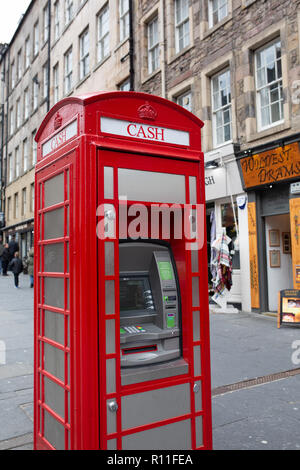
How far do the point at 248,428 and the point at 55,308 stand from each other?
2.19m

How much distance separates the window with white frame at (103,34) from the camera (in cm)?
1719

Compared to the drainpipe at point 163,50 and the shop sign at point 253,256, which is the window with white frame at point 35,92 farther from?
the shop sign at point 253,256

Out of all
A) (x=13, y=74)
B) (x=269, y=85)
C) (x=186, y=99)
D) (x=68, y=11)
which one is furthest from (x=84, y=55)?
(x=13, y=74)

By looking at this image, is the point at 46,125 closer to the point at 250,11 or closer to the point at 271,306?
the point at 271,306

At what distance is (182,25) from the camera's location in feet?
43.4

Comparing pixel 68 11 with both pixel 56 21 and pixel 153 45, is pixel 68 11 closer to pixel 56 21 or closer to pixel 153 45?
pixel 56 21

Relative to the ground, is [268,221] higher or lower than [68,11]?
lower

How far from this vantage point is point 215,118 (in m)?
12.1

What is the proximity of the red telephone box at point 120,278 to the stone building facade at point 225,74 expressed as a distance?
6960 mm

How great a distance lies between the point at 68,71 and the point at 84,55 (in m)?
2.43

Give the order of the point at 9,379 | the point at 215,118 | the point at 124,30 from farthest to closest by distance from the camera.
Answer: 1. the point at 124,30
2. the point at 215,118
3. the point at 9,379
